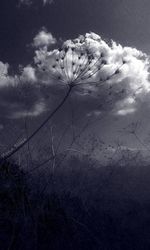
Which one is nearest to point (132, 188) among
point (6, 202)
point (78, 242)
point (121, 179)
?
point (121, 179)

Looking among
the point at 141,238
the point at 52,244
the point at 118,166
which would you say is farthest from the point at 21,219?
the point at 118,166

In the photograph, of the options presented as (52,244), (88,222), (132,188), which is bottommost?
(52,244)

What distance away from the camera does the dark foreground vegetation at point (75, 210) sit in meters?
4.42

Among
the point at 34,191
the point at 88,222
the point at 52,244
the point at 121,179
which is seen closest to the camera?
the point at 52,244

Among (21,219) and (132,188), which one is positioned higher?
(132,188)

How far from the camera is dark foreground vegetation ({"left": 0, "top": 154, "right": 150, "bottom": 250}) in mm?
4418

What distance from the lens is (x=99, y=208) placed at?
531 centimetres

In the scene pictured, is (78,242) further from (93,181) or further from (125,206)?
(93,181)

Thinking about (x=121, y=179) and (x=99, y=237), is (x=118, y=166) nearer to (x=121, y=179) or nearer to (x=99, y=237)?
(x=121, y=179)

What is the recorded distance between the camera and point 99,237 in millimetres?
4590

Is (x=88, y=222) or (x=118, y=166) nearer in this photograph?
(x=88, y=222)

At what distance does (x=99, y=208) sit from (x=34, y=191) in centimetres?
128

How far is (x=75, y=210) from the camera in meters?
5.16

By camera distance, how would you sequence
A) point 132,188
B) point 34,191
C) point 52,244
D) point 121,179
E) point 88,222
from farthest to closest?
point 121,179 < point 132,188 < point 34,191 < point 88,222 < point 52,244
